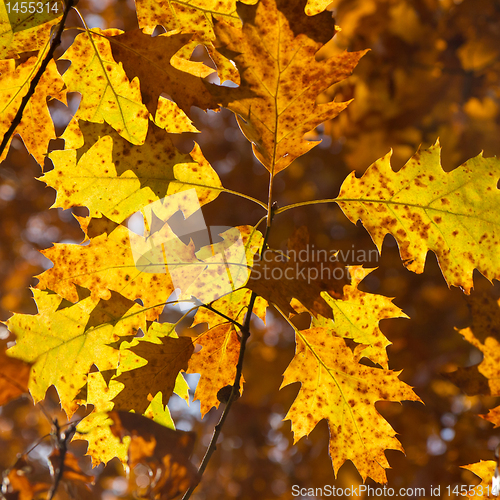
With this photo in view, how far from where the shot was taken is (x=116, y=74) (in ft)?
3.27

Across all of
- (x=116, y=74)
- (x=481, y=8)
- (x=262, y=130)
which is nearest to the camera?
(x=262, y=130)

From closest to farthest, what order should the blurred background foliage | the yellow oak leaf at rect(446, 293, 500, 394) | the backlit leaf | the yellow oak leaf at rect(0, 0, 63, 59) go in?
1. the yellow oak leaf at rect(0, 0, 63, 59)
2. the backlit leaf
3. the yellow oak leaf at rect(446, 293, 500, 394)
4. the blurred background foliage

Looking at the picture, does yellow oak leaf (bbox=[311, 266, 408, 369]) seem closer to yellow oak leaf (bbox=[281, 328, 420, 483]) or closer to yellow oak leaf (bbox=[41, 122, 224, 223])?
yellow oak leaf (bbox=[281, 328, 420, 483])

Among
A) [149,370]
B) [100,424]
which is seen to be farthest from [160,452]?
[100,424]

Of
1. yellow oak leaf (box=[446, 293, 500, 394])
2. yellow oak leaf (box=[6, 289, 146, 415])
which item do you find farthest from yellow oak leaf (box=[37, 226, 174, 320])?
yellow oak leaf (box=[446, 293, 500, 394])

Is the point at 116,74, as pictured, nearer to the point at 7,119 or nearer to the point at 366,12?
the point at 7,119

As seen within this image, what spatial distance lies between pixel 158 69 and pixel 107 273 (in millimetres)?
472

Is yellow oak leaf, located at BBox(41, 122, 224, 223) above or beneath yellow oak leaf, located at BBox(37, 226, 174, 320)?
above

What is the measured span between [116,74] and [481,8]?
3.21 metres

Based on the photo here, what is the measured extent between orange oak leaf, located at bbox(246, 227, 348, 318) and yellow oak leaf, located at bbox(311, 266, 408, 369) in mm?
190

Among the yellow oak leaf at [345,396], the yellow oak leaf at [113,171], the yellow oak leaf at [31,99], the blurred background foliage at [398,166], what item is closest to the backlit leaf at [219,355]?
the yellow oak leaf at [345,396]

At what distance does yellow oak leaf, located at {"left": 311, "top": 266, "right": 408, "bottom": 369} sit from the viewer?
103cm

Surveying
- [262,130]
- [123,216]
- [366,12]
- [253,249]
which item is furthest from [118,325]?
[366,12]

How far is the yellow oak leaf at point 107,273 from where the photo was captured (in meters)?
0.93
